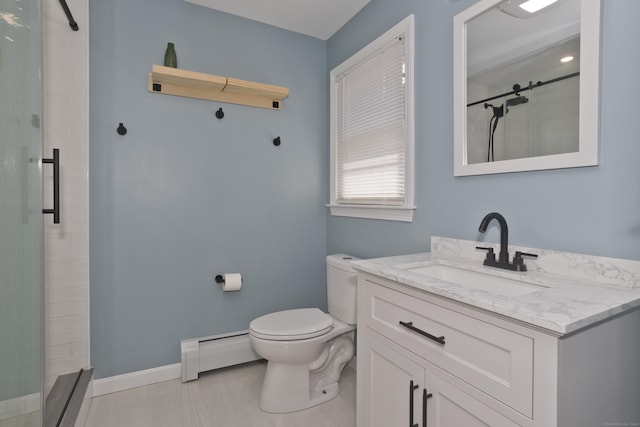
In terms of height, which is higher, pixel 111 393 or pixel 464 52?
pixel 464 52

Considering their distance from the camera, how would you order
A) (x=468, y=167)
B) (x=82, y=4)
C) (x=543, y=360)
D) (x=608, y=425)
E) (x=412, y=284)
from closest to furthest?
(x=543, y=360) < (x=608, y=425) < (x=412, y=284) < (x=468, y=167) < (x=82, y=4)

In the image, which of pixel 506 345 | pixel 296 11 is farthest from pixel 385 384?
pixel 296 11

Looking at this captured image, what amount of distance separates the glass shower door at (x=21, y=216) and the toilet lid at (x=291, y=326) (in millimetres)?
913

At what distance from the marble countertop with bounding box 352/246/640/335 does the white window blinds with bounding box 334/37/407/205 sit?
76cm

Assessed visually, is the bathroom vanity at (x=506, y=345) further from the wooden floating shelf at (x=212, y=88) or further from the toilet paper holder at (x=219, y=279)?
the wooden floating shelf at (x=212, y=88)

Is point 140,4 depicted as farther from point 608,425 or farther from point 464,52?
point 608,425

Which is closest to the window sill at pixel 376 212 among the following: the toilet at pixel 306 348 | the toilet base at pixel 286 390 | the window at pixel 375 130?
the window at pixel 375 130

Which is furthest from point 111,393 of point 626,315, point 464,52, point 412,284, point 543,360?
point 464,52

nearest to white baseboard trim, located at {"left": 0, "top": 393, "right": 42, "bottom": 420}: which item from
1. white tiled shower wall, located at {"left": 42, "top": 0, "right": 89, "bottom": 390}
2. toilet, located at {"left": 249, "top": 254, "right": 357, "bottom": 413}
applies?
white tiled shower wall, located at {"left": 42, "top": 0, "right": 89, "bottom": 390}

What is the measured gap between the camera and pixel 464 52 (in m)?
1.48

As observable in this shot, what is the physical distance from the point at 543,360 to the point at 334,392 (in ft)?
4.79

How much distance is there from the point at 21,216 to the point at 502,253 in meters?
1.72

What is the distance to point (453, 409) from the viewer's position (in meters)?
0.98

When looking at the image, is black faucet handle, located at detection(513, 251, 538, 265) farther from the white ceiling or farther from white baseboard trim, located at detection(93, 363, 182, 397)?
white baseboard trim, located at detection(93, 363, 182, 397)
